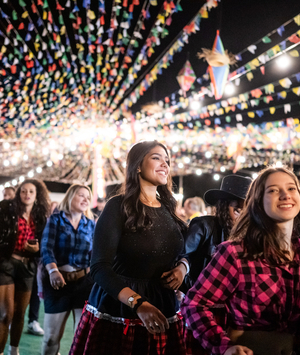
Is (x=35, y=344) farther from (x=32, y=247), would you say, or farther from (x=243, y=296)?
(x=243, y=296)

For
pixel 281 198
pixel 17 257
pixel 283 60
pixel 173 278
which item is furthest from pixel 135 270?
A: pixel 283 60

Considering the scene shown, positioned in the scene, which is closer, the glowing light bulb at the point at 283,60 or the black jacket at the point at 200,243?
the black jacket at the point at 200,243

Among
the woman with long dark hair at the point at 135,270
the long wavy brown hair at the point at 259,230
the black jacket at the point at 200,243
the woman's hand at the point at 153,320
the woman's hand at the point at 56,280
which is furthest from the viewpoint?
the woman's hand at the point at 56,280

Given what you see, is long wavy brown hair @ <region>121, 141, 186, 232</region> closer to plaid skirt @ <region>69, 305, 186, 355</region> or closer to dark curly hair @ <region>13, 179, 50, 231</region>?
plaid skirt @ <region>69, 305, 186, 355</region>

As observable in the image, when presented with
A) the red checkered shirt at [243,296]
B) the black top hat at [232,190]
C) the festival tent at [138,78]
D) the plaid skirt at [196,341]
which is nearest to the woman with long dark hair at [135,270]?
the red checkered shirt at [243,296]

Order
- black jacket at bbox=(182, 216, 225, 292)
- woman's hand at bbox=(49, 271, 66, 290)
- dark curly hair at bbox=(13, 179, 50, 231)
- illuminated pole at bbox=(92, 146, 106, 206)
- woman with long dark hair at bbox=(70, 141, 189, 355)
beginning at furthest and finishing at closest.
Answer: illuminated pole at bbox=(92, 146, 106, 206)
dark curly hair at bbox=(13, 179, 50, 231)
woman's hand at bbox=(49, 271, 66, 290)
black jacket at bbox=(182, 216, 225, 292)
woman with long dark hair at bbox=(70, 141, 189, 355)

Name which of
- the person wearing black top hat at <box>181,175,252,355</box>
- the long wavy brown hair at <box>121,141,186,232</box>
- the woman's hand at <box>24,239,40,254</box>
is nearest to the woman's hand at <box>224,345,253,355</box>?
the long wavy brown hair at <box>121,141,186,232</box>

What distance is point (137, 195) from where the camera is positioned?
2100mm

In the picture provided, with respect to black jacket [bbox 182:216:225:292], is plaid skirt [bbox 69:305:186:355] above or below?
below

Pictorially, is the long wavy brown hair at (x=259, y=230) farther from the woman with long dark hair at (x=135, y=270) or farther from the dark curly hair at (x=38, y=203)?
the dark curly hair at (x=38, y=203)

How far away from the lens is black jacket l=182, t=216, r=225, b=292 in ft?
9.15

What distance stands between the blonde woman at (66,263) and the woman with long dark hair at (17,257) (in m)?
0.42

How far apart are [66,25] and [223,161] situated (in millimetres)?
10684

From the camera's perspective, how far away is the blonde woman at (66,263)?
3153 millimetres
